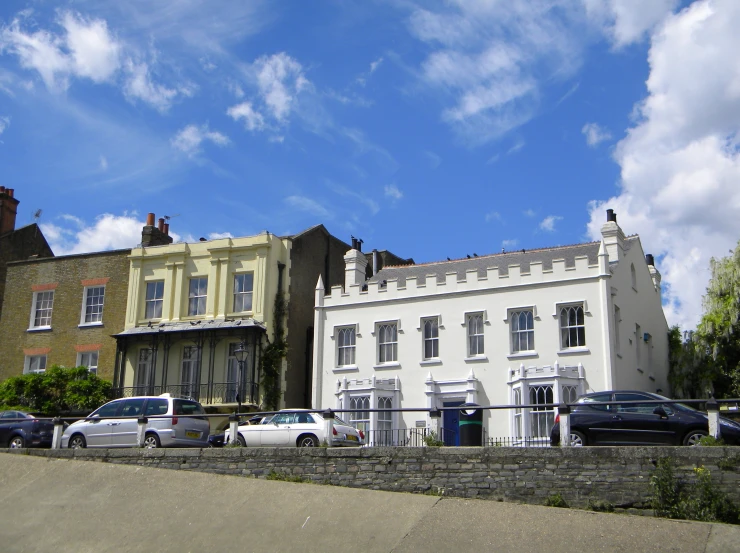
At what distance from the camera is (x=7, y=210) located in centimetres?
3966

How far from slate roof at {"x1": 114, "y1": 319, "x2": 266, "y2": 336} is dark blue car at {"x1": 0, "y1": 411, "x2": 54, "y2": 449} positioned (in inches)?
352

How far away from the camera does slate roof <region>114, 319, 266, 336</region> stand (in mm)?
31547

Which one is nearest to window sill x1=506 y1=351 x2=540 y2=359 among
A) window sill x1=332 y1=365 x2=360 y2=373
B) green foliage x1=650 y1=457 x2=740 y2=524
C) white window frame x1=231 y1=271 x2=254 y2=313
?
window sill x1=332 y1=365 x2=360 y2=373

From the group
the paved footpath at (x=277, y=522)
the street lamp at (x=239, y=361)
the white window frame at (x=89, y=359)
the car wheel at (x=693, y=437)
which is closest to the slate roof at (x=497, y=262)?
the street lamp at (x=239, y=361)

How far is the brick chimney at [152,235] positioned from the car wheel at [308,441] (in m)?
18.0

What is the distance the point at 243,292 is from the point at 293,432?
1278cm

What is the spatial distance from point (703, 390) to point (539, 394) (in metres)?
7.42

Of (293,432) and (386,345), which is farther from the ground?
(386,345)

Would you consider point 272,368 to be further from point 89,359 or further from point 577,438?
point 577,438

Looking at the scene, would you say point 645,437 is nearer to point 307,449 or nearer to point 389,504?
point 389,504

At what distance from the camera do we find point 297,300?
3359 cm

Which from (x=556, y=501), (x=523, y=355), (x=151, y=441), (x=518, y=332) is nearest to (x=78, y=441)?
(x=151, y=441)

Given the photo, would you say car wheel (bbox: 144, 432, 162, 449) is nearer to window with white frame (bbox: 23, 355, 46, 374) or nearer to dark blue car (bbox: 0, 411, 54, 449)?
dark blue car (bbox: 0, 411, 54, 449)

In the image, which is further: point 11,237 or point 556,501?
point 11,237
